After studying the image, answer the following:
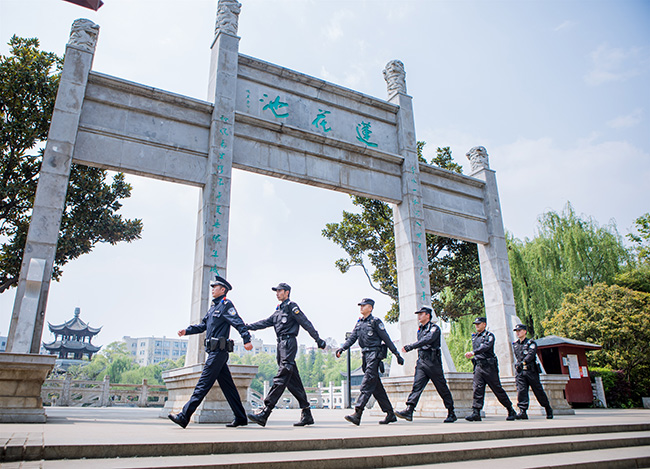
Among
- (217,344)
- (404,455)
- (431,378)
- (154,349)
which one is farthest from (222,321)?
(154,349)

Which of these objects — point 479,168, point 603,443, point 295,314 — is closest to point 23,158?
point 295,314

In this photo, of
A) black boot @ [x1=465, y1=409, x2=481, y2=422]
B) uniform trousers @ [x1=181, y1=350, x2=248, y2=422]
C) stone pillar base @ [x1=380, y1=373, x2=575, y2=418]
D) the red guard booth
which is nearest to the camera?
uniform trousers @ [x1=181, y1=350, x2=248, y2=422]

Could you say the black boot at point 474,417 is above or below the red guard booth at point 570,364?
below

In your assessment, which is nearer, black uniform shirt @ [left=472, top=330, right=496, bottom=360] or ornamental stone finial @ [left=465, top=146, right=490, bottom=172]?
black uniform shirt @ [left=472, top=330, right=496, bottom=360]

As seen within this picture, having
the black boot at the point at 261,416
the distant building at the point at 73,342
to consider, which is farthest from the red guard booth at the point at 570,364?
the distant building at the point at 73,342

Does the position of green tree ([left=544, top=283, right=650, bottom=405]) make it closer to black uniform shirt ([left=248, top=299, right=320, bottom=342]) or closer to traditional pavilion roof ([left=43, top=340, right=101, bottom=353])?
black uniform shirt ([left=248, top=299, right=320, bottom=342])

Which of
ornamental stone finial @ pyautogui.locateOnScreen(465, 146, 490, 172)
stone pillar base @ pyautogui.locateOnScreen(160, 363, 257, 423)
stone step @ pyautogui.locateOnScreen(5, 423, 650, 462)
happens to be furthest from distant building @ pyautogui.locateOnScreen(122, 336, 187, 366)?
stone step @ pyautogui.locateOnScreen(5, 423, 650, 462)

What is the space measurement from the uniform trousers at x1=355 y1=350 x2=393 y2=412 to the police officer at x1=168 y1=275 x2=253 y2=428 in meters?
1.69

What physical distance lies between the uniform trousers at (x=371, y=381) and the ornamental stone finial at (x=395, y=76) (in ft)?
27.1

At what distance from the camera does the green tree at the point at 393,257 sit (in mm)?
17938

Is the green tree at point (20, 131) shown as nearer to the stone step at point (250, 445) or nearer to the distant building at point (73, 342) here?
the stone step at point (250, 445)

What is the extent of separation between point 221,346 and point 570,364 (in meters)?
13.4

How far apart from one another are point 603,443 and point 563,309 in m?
15.3

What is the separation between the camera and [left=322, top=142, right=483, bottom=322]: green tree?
1794 centimetres
